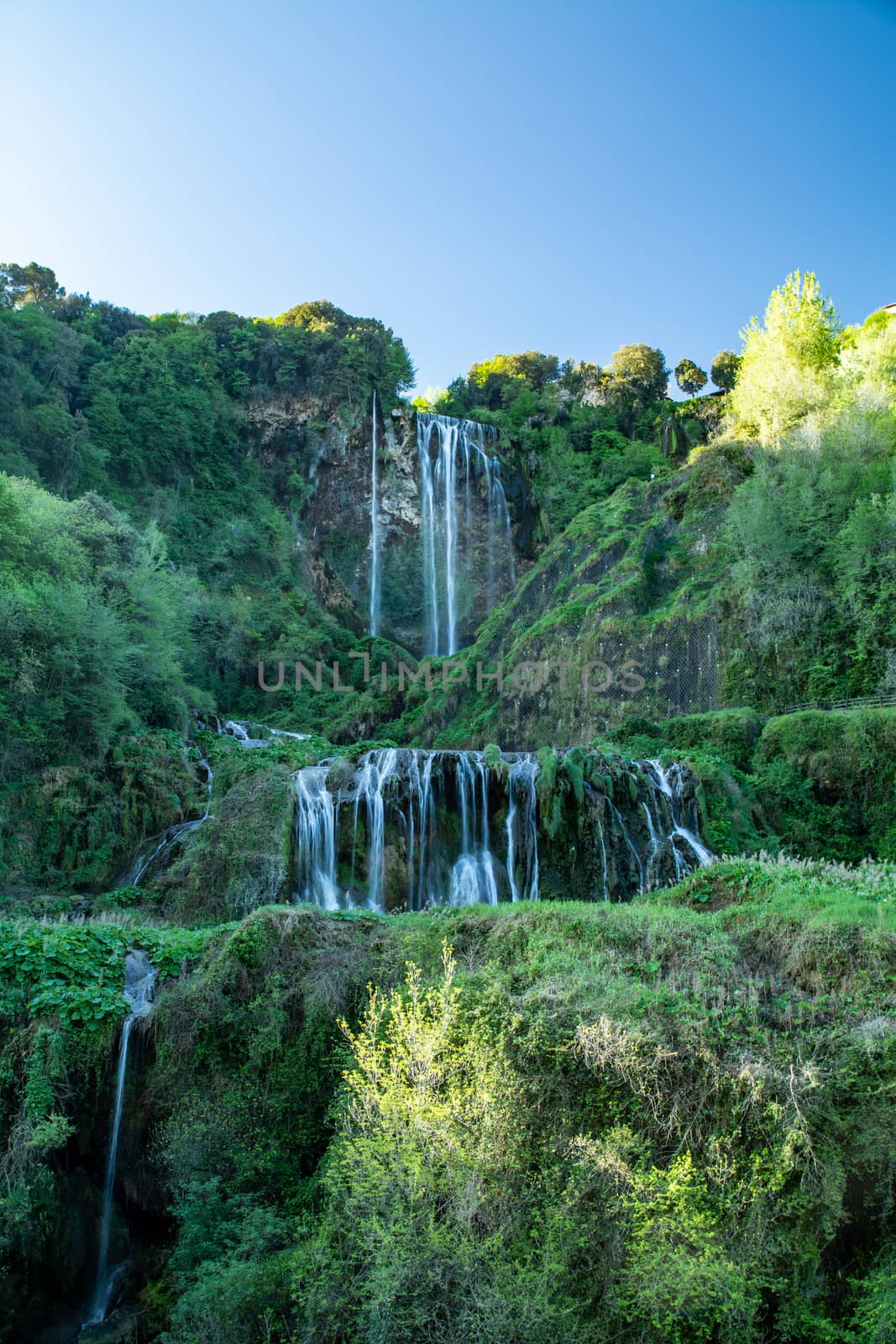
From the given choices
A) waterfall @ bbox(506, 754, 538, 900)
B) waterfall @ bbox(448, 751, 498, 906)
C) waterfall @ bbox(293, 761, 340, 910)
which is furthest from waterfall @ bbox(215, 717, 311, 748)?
waterfall @ bbox(506, 754, 538, 900)

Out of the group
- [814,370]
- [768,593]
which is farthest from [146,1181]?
[814,370]

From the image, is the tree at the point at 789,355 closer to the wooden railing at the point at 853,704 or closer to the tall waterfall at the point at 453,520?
the wooden railing at the point at 853,704

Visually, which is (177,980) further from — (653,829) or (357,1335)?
(653,829)

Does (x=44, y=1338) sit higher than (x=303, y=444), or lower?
lower

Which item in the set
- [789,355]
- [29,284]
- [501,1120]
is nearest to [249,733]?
[501,1120]

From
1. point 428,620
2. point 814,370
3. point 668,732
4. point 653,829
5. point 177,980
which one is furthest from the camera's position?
point 428,620

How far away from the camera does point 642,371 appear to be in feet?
149

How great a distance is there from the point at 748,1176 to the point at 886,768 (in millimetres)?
13330

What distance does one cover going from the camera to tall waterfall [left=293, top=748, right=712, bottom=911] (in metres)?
16.7

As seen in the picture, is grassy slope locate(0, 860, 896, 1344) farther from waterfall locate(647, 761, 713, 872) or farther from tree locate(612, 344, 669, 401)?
tree locate(612, 344, 669, 401)

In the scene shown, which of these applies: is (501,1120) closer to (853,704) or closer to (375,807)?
(375,807)

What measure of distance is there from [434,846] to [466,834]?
751 millimetres

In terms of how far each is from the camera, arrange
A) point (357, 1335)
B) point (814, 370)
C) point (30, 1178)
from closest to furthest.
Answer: point (357, 1335)
point (30, 1178)
point (814, 370)

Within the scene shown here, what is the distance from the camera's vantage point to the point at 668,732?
2145 centimetres
